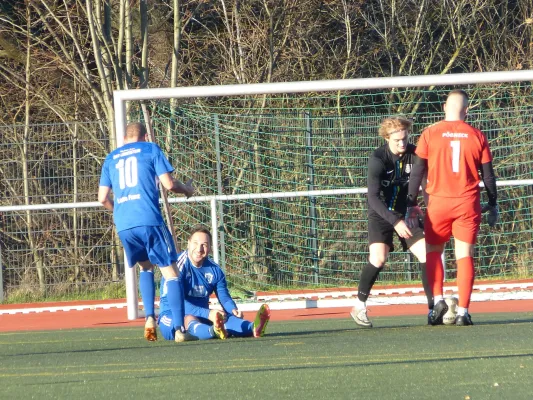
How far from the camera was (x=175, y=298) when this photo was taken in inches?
281

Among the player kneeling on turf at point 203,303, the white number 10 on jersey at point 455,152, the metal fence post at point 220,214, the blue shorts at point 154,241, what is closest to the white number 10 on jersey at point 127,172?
the blue shorts at point 154,241

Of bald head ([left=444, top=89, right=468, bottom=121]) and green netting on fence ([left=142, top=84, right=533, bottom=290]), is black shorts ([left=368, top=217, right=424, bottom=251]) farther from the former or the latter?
green netting on fence ([left=142, top=84, right=533, bottom=290])

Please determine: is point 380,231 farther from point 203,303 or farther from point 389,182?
point 203,303

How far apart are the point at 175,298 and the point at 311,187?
19.8 ft

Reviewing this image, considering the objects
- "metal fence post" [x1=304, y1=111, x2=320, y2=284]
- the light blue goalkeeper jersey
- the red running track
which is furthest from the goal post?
"metal fence post" [x1=304, y1=111, x2=320, y2=284]

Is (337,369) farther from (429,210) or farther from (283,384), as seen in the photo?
(429,210)

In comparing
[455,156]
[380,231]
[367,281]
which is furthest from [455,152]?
[367,281]

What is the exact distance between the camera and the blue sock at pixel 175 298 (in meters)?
7.14

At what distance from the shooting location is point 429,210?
24.3 ft

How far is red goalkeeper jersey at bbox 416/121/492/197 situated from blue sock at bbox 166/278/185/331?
2.00 metres

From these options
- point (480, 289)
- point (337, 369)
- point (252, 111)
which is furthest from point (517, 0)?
point (337, 369)

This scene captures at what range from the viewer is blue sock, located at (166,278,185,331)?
23.4 ft

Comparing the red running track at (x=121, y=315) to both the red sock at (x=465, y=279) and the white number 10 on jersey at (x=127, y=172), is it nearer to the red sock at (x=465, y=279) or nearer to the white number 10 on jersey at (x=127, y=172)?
the red sock at (x=465, y=279)

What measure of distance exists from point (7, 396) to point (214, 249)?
22.8 feet
